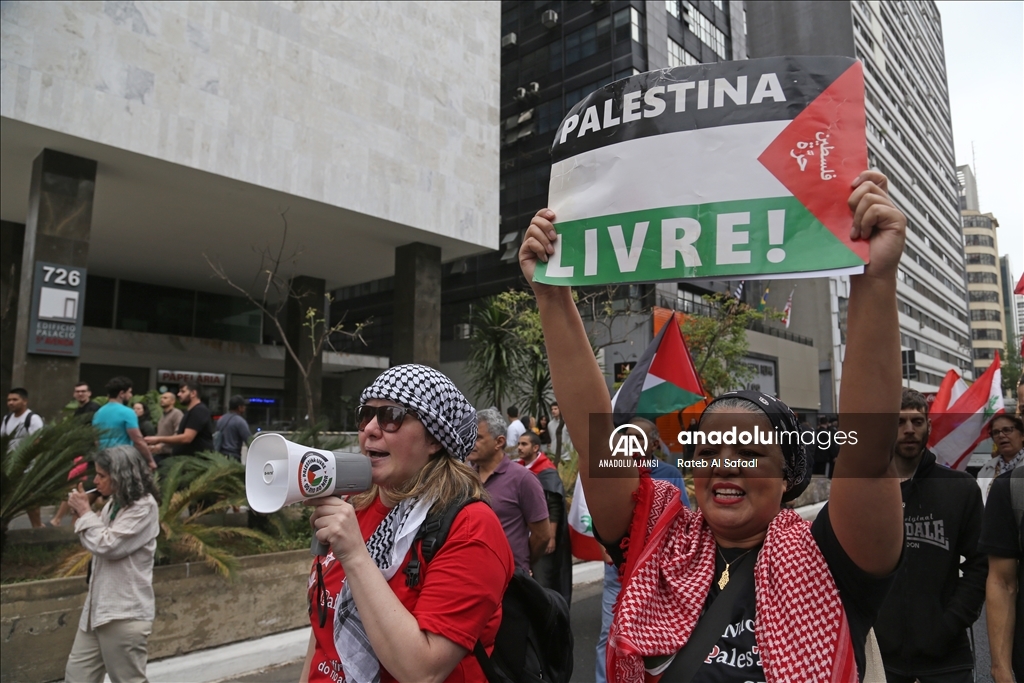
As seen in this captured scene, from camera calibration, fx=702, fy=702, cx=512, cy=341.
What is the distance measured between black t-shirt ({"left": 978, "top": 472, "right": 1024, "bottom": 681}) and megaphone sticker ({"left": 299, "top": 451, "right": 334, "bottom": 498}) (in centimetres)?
270

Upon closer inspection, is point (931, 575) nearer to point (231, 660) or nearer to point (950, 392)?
point (950, 392)

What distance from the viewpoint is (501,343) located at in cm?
1780

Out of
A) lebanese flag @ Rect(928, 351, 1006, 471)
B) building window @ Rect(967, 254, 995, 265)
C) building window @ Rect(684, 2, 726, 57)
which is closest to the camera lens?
lebanese flag @ Rect(928, 351, 1006, 471)

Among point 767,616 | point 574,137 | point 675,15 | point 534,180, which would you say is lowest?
point 767,616

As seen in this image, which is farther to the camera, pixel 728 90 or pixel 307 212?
pixel 307 212

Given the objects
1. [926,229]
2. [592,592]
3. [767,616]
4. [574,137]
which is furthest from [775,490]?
[926,229]

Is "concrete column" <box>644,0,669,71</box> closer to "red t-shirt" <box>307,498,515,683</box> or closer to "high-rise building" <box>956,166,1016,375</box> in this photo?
"red t-shirt" <box>307,498,515,683</box>

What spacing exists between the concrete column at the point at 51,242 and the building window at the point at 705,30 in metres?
32.8

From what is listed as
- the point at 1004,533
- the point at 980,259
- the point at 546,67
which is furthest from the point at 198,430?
the point at 980,259

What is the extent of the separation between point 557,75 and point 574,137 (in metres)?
36.2

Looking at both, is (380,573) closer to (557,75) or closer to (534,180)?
(534,180)

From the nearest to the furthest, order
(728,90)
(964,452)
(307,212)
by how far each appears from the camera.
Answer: (728,90)
(964,452)
(307,212)

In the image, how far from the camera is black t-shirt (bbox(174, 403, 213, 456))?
8891 millimetres

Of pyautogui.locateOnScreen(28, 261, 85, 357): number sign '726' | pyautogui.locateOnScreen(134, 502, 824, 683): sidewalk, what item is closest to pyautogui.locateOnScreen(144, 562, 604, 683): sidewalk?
pyautogui.locateOnScreen(134, 502, 824, 683): sidewalk
